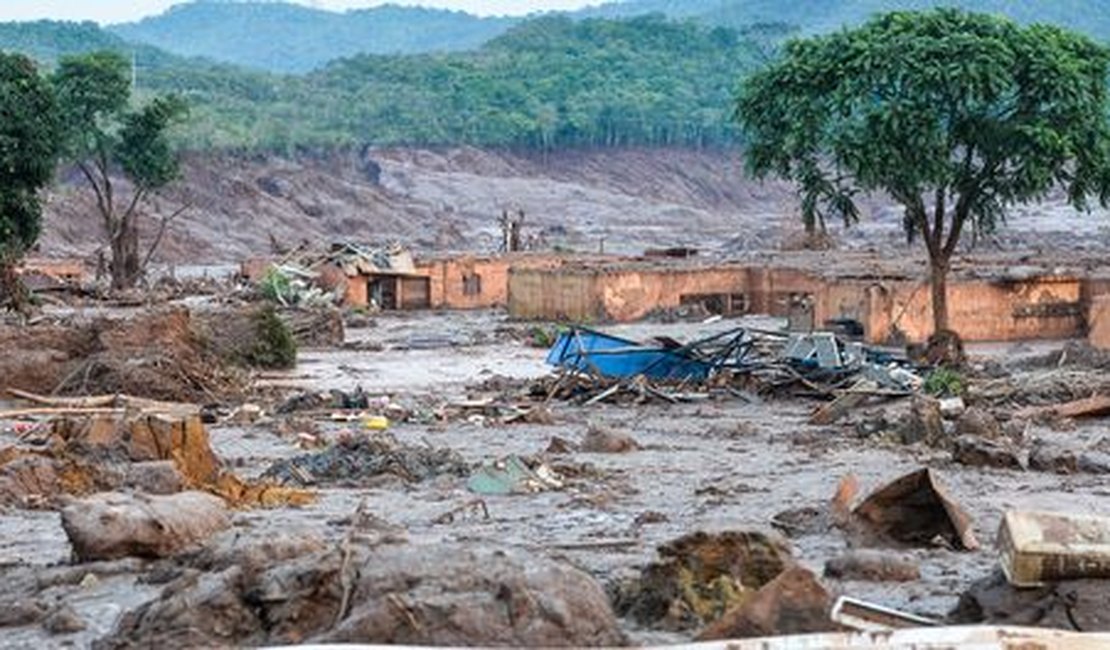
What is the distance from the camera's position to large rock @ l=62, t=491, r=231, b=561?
11.9m

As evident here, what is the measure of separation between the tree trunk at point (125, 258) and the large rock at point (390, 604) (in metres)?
42.6

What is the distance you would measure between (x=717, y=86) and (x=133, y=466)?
442ft

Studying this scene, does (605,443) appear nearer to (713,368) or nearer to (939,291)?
(713,368)

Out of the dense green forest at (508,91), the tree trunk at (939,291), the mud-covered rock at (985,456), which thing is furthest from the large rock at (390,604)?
the dense green forest at (508,91)

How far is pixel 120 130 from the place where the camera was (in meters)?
55.0

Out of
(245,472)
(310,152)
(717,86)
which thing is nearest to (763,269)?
(245,472)

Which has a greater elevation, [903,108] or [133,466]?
[903,108]

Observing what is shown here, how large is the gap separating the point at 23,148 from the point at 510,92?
97.0 m

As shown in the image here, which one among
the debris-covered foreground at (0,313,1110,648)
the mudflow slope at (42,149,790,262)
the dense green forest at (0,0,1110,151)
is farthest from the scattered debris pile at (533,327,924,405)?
the dense green forest at (0,0,1110,151)

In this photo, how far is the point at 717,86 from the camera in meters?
149

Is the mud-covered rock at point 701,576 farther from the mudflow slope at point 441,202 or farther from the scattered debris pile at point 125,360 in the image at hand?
the mudflow slope at point 441,202

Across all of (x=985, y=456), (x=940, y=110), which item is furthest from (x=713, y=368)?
(x=985, y=456)

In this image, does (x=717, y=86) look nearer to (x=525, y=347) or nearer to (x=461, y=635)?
(x=525, y=347)

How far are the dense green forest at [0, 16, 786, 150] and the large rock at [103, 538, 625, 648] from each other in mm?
87203
